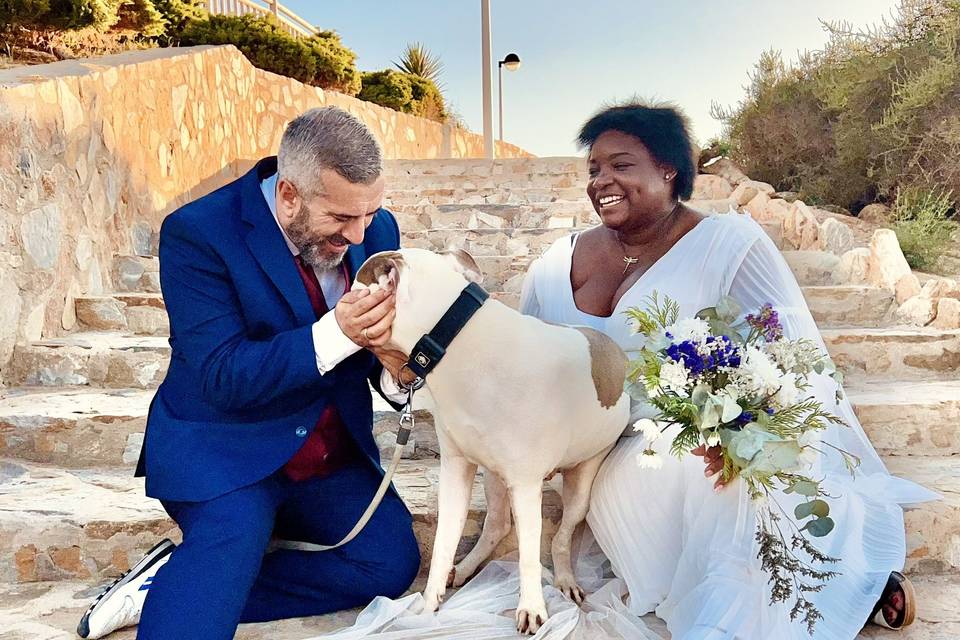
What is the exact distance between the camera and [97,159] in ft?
16.9

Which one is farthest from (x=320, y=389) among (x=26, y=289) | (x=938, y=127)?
(x=938, y=127)

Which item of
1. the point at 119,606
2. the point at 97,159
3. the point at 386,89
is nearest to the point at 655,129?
the point at 119,606

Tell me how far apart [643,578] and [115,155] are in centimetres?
460

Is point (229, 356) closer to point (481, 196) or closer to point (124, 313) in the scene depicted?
point (124, 313)

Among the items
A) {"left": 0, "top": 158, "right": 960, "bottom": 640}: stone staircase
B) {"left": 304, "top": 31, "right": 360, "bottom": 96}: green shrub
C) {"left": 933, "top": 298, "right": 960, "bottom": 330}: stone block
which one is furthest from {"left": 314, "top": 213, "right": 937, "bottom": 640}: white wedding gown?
{"left": 304, "top": 31, "right": 360, "bottom": 96}: green shrub

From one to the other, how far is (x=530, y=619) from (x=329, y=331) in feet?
3.12

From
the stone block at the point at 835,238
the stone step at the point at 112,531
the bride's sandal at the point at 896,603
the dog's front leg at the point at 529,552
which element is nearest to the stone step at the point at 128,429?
the stone step at the point at 112,531

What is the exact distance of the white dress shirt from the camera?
85.0 inches

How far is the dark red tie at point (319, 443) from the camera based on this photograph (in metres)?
2.49

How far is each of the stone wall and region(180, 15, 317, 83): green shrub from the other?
82 centimetres

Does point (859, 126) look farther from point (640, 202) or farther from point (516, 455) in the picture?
point (516, 455)

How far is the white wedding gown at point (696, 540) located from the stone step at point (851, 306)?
2.26 m

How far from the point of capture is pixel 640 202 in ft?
8.93

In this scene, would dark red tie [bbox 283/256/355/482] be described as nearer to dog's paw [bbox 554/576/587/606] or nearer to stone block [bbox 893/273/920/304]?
dog's paw [bbox 554/576/587/606]
